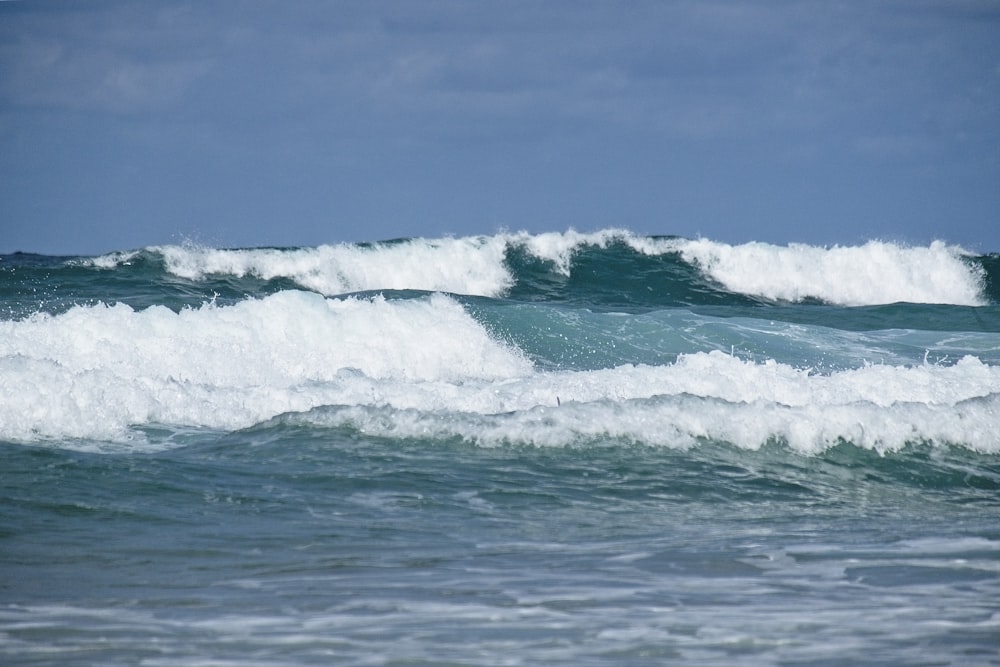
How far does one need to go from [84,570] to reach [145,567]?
268 mm

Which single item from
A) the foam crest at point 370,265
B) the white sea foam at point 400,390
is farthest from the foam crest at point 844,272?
the white sea foam at point 400,390

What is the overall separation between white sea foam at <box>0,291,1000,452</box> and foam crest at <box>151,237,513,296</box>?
10.6 metres

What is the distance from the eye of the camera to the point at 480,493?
24.4ft

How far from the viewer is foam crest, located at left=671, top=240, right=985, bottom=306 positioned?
3028 centimetres

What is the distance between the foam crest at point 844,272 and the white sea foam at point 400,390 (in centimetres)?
1610

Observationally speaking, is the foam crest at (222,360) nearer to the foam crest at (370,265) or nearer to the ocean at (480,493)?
the ocean at (480,493)

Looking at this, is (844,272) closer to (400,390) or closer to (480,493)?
(400,390)

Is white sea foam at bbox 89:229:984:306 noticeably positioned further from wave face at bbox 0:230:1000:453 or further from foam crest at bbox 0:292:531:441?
foam crest at bbox 0:292:531:441

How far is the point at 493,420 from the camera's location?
915 cm

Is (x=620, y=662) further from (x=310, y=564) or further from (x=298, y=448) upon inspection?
(x=298, y=448)

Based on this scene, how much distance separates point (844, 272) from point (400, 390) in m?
22.8

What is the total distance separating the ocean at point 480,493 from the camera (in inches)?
174

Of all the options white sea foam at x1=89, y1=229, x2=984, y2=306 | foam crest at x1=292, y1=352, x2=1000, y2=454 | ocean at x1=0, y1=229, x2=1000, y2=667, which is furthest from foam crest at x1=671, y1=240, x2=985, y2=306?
foam crest at x1=292, y1=352, x2=1000, y2=454

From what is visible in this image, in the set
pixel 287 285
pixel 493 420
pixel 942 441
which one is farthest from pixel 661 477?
pixel 287 285
